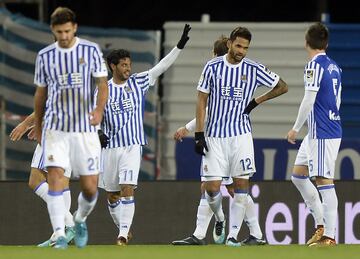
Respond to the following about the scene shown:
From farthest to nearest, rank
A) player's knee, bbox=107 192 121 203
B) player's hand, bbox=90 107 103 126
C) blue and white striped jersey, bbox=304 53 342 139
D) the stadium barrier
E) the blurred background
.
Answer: the blurred background
the stadium barrier
player's knee, bbox=107 192 121 203
blue and white striped jersey, bbox=304 53 342 139
player's hand, bbox=90 107 103 126

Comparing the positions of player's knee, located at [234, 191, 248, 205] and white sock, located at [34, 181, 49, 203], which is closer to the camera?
player's knee, located at [234, 191, 248, 205]

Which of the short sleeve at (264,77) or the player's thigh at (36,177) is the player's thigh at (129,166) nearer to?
the player's thigh at (36,177)

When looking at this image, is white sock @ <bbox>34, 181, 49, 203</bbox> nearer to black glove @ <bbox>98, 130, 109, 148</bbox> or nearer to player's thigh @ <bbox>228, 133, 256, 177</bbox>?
black glove @ <bbox>98, 130, 109, 148</bbox>

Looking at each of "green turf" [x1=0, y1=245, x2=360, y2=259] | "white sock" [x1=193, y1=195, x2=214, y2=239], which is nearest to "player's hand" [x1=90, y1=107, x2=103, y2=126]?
"green turf" [x1=0, y1=245, x2=360, y2=259]

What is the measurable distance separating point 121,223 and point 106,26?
35.3 feet

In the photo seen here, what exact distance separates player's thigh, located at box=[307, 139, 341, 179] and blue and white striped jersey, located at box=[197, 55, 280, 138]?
0.81 meters

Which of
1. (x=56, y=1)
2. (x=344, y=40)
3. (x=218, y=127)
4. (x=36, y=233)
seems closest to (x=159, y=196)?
(x=36, y=233)

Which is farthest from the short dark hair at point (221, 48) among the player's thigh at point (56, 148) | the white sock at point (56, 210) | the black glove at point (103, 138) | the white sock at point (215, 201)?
the white sock at point (56, 210)

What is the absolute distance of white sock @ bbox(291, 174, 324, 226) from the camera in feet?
52.7

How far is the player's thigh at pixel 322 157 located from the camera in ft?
→ 51.3

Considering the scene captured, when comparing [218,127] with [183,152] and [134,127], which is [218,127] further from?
[183,152]

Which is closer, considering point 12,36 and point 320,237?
point 320,237

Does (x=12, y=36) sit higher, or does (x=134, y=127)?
(x=12, y=36)

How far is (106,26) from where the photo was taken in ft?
90.2
